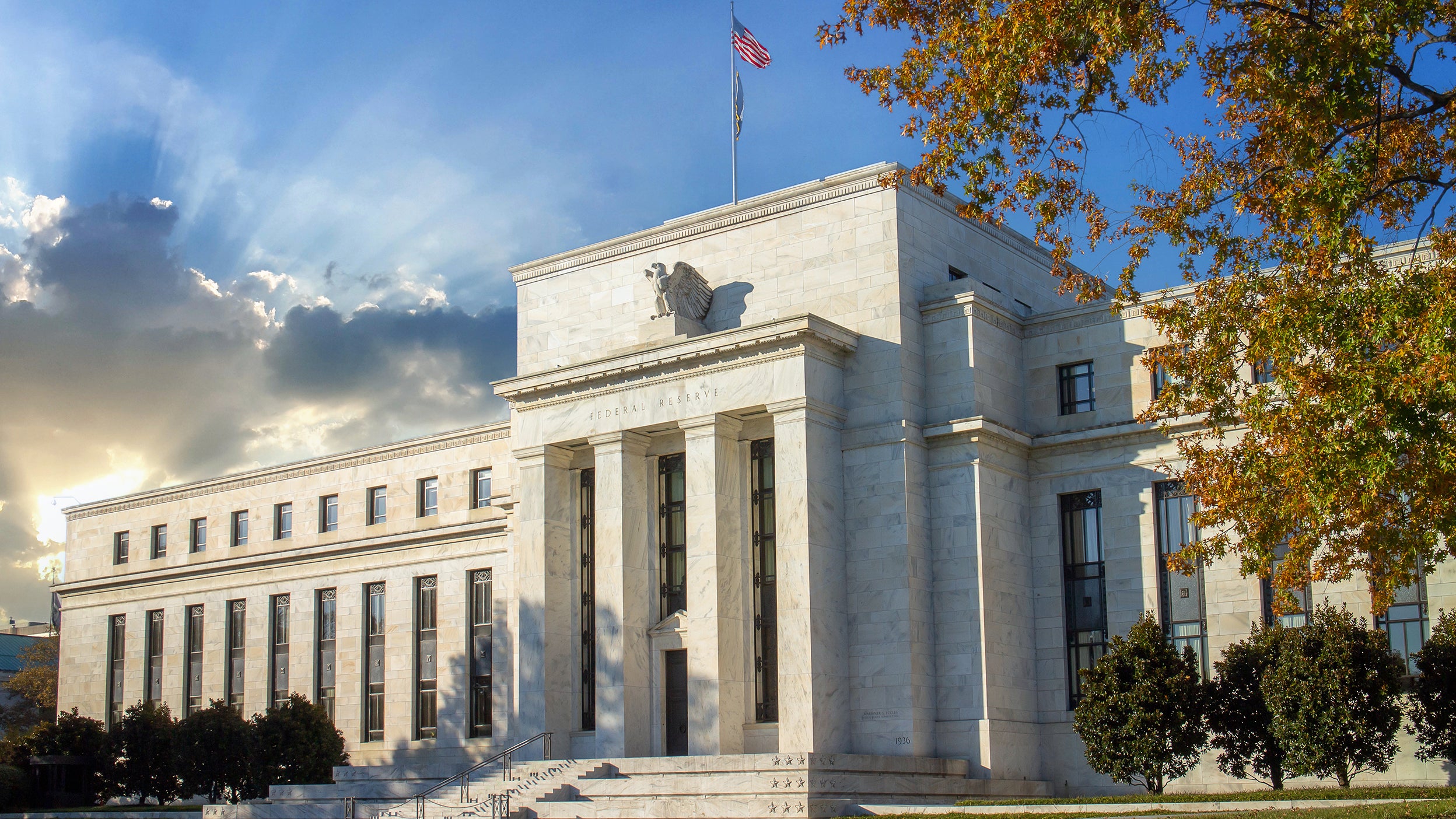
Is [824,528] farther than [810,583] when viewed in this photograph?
Yes

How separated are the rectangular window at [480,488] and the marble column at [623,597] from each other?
578 inches

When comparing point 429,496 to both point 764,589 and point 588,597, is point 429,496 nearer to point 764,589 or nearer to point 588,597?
point 588,597

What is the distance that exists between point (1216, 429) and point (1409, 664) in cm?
1414

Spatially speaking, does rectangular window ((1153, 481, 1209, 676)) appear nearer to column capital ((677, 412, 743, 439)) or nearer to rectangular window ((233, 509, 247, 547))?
column capital ((677, 412, 743, 439))

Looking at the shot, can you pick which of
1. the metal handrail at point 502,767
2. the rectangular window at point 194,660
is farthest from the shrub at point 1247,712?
the rectangular window at point 194,660

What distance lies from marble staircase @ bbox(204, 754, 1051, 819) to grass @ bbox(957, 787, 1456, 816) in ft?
11.1

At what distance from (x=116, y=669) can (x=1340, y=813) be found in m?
54.2

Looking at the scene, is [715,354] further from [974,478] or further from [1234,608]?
[1234,608]

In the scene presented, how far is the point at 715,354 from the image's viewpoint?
39.4 meters

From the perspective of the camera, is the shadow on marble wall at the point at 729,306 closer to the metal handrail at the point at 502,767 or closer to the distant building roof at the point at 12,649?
the metal handrail at the point at 502,767

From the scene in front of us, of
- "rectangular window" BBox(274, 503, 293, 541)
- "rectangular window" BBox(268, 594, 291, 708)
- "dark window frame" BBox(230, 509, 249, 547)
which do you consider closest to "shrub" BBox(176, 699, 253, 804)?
"rectangular window" BBox(268, 594, 291, 708)

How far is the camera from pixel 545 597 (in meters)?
41.8

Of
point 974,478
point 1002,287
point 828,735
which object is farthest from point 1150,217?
point 1002,287

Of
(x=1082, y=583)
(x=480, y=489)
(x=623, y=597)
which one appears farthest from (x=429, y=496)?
(x=1082, y=583)
